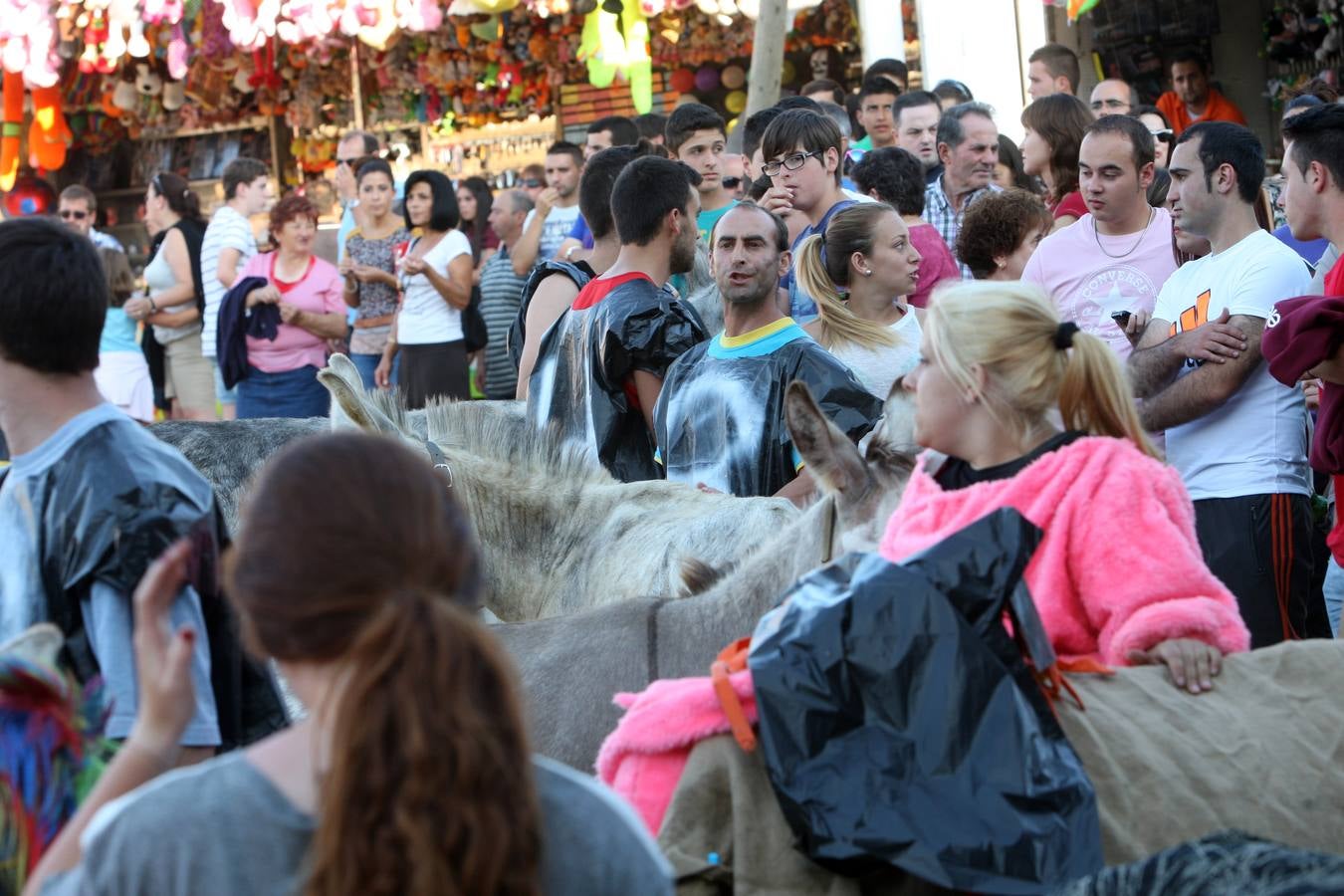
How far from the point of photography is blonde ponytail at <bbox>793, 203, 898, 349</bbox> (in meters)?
4.89

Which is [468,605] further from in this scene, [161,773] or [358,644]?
[161,773]

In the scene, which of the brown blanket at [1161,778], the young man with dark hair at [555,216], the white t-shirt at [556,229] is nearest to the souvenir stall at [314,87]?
the young man with dark hair at [555,216]

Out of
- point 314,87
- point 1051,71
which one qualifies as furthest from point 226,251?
point 314,87

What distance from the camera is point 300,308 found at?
9281 millimetres

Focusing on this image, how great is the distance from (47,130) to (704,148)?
408 inches

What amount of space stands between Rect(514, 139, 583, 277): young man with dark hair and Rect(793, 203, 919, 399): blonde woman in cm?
438

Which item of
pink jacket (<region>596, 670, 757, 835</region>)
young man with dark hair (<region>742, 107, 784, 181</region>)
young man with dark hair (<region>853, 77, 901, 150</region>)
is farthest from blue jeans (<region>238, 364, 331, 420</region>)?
pink jacket (<region>596, 670, 757, 835</region>)

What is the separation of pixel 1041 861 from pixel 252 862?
1079 millimetres

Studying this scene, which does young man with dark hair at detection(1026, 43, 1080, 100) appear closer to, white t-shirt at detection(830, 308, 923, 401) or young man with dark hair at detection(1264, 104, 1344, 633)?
young man with dark hair at detection(1264, 104, 1344, 633)

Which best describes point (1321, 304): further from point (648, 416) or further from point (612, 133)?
point (612, 133)

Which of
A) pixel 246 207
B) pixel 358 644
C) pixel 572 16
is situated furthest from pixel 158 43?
pixel 358 644

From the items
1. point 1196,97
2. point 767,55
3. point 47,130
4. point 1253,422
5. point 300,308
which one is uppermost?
point 47,130

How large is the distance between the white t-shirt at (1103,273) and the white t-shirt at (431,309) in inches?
192

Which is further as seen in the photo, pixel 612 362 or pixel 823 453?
pixel 612 362
